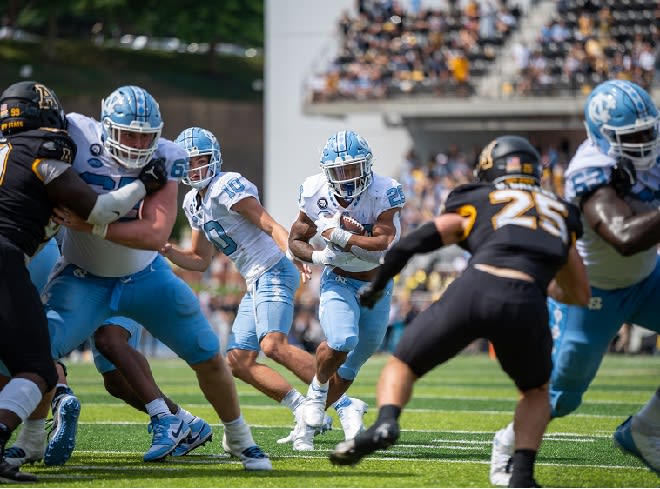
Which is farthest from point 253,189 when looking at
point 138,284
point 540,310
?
point 540,310

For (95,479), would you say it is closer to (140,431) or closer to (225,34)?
(140,431)

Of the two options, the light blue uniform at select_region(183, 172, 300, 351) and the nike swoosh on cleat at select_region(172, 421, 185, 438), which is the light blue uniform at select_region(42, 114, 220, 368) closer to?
the nike swoosh on cleat at select_region(172, 421, 185, 438)

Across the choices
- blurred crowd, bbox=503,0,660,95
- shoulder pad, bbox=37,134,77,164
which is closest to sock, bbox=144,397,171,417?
shoulder pad, bbox=37,134,77,164

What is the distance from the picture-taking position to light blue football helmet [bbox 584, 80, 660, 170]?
5.45 metres

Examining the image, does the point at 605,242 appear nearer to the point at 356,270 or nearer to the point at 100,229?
the point at 356,270

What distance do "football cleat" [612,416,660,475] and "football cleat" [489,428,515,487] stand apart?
2.31 feet

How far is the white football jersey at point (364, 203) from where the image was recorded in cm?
716

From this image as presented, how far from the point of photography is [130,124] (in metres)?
5.51

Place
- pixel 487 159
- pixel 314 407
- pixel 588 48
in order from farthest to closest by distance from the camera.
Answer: pixel 588 48
pixel 314 407
pixel 487 159

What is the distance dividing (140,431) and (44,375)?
8.83 ft

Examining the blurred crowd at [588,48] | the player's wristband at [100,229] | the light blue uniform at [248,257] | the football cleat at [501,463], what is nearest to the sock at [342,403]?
the light blue uniform at [248,257]

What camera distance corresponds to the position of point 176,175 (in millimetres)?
5652

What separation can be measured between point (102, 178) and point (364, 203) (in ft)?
6.56

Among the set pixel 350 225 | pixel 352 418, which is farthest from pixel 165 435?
pixel 350 225
